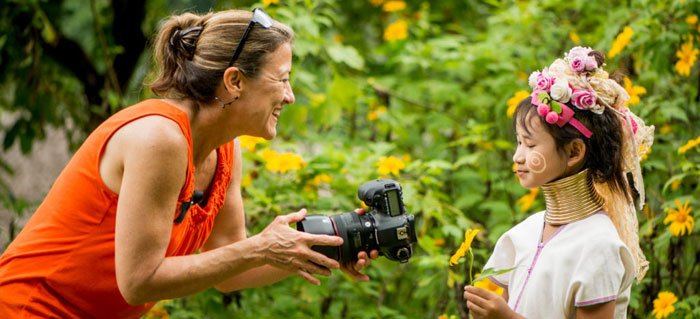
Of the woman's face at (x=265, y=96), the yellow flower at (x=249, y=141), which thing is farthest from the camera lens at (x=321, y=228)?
the yellow flower at (x=249, y=141)

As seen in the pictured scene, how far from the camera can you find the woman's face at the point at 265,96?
8.13 feet

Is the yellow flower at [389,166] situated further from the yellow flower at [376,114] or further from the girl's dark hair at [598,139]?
the girl's dark hair at [598,139]

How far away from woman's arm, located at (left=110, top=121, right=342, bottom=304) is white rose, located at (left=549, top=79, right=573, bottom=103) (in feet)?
2.06

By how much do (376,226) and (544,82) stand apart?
553mm

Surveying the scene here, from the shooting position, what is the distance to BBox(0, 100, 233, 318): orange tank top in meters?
2.41

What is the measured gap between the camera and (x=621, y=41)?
3.42m

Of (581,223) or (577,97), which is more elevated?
(577,97)

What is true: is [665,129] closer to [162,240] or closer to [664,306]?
[664,306]

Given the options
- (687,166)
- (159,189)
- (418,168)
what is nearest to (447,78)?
(418,168)

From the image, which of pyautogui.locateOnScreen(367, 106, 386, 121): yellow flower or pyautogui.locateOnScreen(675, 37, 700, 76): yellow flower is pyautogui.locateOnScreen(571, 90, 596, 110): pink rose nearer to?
pyautogui.locateOnScreen(675, 37, 700, 76): yellow flower

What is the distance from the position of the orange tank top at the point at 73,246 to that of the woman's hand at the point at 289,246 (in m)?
0.26

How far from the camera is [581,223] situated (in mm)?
2320

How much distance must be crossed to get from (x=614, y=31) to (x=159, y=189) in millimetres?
2042

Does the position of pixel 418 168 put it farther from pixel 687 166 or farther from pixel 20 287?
pixel 20 287
